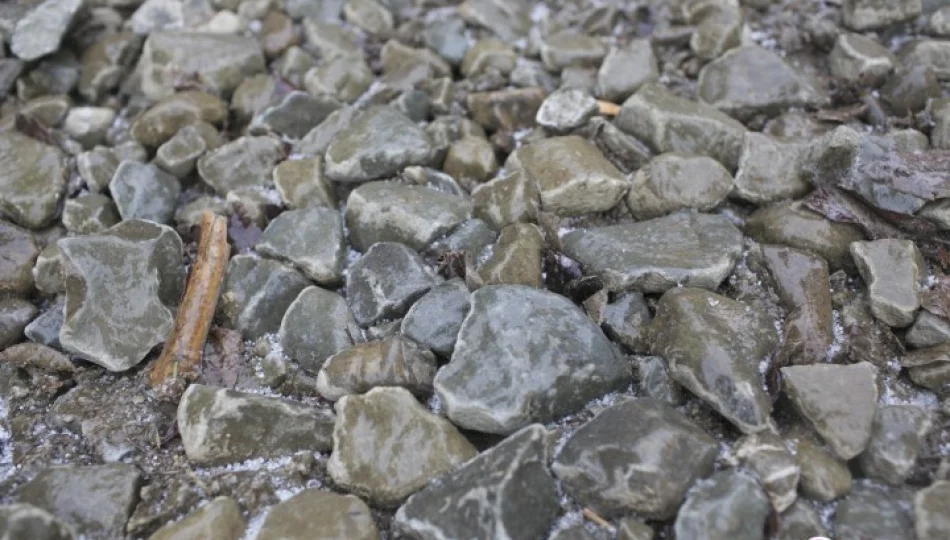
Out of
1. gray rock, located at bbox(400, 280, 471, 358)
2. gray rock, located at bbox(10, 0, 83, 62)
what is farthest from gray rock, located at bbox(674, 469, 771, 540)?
gray rock, located at bbox(10, 0, 83, 62)

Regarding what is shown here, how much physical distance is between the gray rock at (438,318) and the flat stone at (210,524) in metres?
0.69

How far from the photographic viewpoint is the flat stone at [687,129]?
9.00 ft

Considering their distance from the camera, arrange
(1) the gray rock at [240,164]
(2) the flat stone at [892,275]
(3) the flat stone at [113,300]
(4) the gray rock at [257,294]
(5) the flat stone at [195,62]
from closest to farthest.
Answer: (2) the flat stone at [892,275] → (3) the flat stone at [113,300] → (4) the gray rock at [257,294] → (1) the gray rock at [240,164] → (5) the flat stone at [195,62]

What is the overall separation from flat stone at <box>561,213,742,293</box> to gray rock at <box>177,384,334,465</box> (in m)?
0.97

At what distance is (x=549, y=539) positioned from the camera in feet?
6.28

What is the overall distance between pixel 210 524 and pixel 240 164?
1419 millimetres

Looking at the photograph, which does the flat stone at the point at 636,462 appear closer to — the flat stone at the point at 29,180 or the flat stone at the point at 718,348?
the flat stone at the point at 718,348

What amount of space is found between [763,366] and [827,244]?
55 centimetres

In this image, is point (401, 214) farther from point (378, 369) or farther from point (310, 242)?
point (378, 369)

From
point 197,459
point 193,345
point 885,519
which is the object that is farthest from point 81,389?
point 885,519

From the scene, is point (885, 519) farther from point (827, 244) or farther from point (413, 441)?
point (413, 441)

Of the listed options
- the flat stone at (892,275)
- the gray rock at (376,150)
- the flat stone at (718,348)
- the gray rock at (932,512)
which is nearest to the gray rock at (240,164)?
the gray rock at (376,150)

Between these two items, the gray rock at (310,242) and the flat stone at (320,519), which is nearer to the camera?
the flat stone at (320,519)

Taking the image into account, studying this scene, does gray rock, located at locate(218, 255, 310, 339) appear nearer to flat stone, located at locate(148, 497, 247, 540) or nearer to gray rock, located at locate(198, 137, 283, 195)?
gray rock, located at locate(198, 137, 283, 195)
